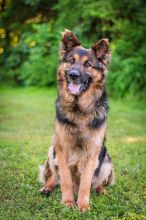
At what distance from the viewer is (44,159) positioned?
9594mm

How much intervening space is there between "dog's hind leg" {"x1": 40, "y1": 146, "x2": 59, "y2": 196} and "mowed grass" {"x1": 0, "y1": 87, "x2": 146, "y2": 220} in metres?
0.11

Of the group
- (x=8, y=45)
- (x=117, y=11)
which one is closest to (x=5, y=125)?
(x=117, y=11)

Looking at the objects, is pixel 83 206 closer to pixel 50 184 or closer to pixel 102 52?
pixel 50 184

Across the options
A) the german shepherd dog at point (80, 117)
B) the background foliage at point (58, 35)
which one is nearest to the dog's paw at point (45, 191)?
the german shepherd dog at point (80, 117)

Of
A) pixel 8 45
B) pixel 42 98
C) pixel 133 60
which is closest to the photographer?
pixel 133 60

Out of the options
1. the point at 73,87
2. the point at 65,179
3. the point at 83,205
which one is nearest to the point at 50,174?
the point at 65,179

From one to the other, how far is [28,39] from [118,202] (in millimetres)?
21934

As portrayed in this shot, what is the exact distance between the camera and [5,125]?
1412 centimetres

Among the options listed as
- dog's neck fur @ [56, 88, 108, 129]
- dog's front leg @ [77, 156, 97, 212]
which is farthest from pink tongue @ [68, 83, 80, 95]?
dog's front leg @ [77, 156, 97, 212]

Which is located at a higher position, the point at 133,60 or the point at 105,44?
the point at 105,44

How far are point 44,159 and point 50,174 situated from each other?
2.42 m

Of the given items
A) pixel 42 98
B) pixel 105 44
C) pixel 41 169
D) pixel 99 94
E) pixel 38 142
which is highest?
pixel 105 44

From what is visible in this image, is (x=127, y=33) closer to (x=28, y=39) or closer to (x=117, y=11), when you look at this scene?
(x=117, y=11)

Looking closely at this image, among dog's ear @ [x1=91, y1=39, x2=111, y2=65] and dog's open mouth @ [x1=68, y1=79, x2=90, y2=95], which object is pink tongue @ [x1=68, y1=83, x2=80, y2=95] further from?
dog's ear @ [x1=91, y1=39, x2=111, y2=65]
